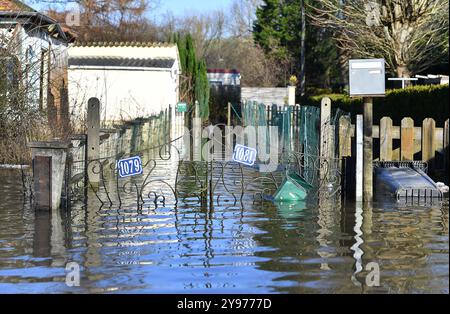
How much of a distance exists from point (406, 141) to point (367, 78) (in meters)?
4.36

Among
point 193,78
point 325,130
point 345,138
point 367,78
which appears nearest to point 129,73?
point 193,78

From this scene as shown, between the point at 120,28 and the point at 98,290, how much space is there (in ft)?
163

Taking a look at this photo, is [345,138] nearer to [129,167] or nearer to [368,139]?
[368,139]

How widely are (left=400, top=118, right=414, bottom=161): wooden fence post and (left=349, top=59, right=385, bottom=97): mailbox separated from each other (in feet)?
13.5

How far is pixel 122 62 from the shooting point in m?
39.3

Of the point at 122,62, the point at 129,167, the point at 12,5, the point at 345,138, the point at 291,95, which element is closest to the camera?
the point at 129,167

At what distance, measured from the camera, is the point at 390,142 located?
1569cm

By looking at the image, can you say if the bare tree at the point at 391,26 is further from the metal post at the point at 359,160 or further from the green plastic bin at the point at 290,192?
the metal post at the point at 359,160

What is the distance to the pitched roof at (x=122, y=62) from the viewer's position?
126 ft

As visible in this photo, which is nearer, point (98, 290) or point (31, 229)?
point (98, 290)

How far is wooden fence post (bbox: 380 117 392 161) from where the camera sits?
15.6 m

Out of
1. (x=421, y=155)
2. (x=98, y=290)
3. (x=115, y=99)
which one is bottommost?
(x=98, y=290)

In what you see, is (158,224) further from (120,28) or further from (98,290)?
(120,28)

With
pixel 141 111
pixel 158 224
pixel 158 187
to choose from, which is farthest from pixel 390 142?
pixel 141 111
